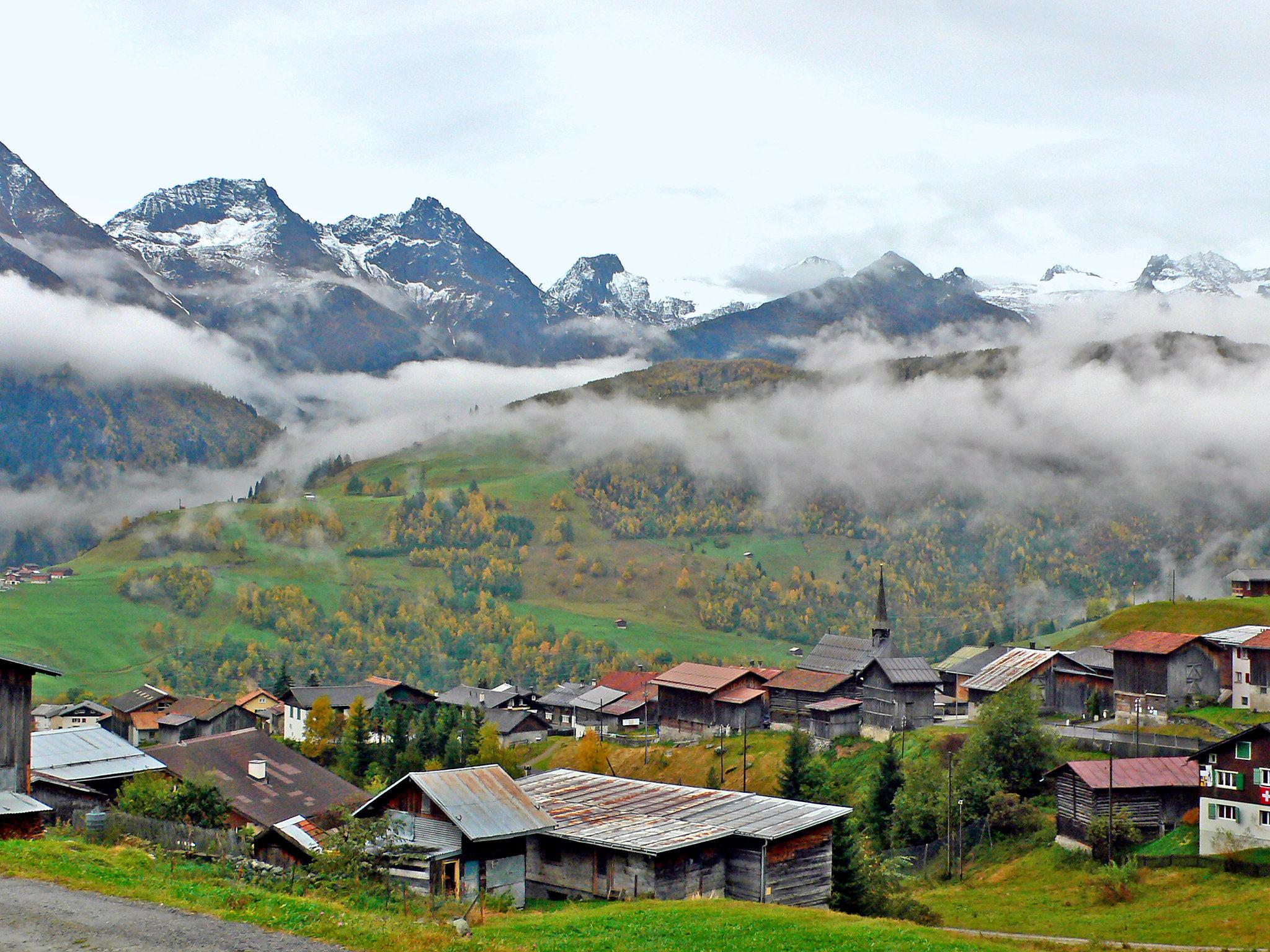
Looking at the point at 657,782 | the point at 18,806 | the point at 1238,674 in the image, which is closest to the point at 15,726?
the point at 18,806

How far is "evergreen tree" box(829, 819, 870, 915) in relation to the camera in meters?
47.3

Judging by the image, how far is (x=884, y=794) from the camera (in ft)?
244

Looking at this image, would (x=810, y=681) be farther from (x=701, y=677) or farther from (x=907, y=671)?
(x=907, y=671)

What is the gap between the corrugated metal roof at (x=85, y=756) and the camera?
196 ft

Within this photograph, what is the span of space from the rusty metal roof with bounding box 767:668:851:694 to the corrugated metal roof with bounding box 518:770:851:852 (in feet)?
192

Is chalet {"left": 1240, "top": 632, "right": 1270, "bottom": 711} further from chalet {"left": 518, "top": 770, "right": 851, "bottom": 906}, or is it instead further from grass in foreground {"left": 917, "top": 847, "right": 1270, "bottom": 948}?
chalet {"left": 518, "top": 770, "right": 851, "bottom": 906}

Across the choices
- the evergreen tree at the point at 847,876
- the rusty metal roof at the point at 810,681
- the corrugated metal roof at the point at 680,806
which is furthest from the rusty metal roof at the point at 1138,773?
the rusty metal roof at the point at 810,681

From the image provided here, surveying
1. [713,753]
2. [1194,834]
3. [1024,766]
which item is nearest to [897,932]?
[1194,834]

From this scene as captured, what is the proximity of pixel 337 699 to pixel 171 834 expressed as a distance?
9363cm

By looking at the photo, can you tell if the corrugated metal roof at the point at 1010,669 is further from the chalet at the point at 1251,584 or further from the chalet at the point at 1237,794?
the chalet at the point at 1237,794

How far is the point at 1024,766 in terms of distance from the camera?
70750 mm

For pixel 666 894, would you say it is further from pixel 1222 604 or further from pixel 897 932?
pixel 1222 604

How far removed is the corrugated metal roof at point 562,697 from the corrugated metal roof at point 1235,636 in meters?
72.5

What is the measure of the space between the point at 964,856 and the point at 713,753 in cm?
4336
